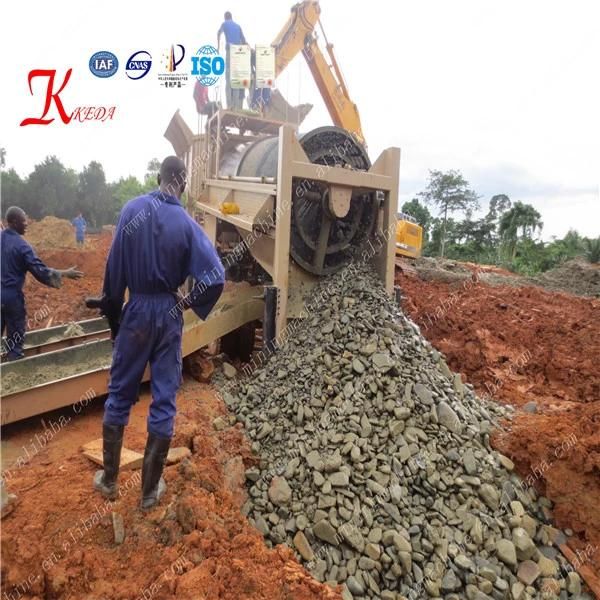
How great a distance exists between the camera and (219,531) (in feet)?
8.11

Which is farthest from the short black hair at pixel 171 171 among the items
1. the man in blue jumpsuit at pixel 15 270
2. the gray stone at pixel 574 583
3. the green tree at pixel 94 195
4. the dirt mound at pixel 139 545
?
the green tree at pixel 94 195

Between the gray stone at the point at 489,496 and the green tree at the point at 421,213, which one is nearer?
the gray stone at the point at 489,496

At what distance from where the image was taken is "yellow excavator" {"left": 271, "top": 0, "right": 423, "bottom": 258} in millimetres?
8305

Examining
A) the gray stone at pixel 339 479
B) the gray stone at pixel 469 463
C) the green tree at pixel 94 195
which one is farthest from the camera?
the green tree at pixel 94 195

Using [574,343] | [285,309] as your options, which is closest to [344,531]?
[285,309]

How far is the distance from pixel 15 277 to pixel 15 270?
71 millimetres

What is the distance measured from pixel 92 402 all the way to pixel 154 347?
6.34ft

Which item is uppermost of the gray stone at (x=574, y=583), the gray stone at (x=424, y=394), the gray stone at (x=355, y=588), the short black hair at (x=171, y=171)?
the short black hair at (x=171, y=171)

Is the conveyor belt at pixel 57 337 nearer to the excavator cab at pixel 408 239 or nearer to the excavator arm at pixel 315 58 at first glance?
the excavator arm at pixel 315 58

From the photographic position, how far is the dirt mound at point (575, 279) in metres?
15.2

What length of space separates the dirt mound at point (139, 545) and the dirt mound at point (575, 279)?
49.2 ft

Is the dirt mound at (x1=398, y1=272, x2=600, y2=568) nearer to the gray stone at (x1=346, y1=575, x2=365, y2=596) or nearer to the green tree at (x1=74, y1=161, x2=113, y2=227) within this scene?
the gray stone at (x1=346, y1=575, x2=365, y2=596)

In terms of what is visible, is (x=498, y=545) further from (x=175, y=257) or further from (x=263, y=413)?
(x=175, y=257)

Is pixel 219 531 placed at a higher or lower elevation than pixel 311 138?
lower
